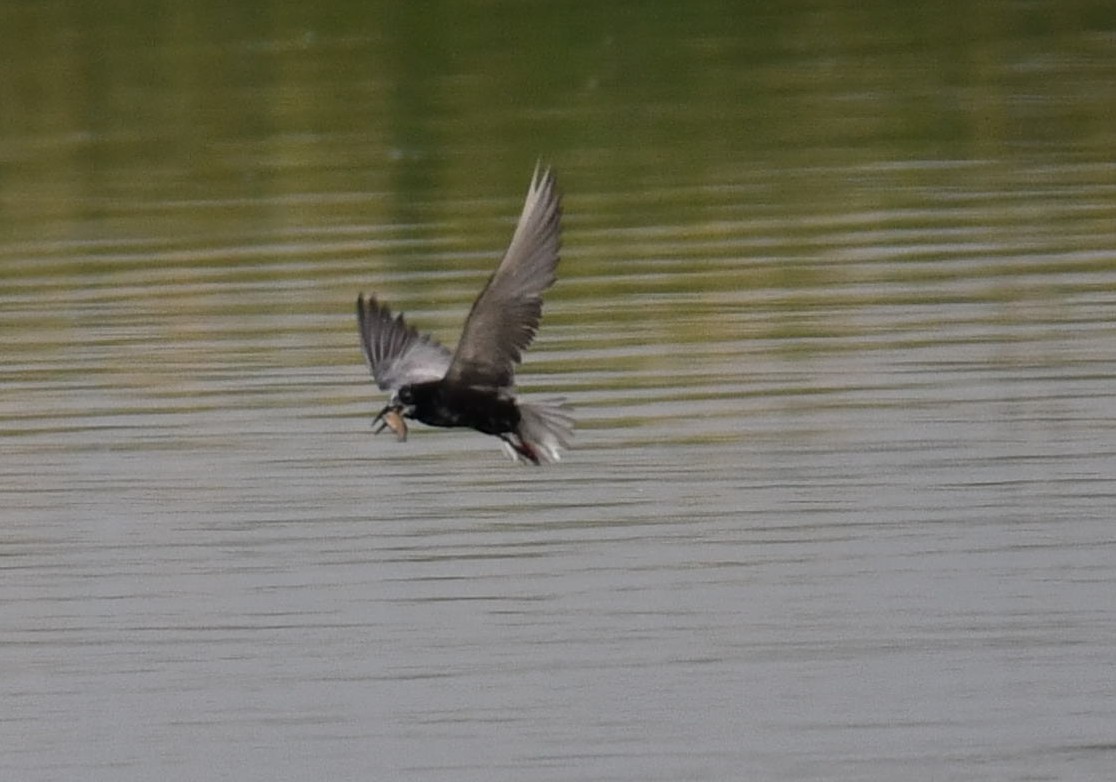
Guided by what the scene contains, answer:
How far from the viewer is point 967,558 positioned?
1208 centimetres

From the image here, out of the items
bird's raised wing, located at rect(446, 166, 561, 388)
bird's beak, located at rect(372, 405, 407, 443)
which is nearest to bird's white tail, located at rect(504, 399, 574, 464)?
bird's raised wing, located at rect(446, 166, 561, 388)

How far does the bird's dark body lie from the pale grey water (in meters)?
1.02

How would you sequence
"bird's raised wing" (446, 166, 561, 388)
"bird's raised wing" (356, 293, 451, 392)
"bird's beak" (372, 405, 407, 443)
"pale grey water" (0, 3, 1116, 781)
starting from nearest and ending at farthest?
"bird's raised wing" (446, 166, 561, 388), "bird's beak" (372, 405, 407, 443), "bird's raised wing" (356, 293, 451, 392), "pale grey water" (0, 3, 1116, 781)

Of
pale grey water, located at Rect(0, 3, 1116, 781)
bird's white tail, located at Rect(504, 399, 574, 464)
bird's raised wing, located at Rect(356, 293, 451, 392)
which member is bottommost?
pale grey water, located at Rect(0, 3, 1116, 781)

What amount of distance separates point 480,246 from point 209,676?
8235 mm

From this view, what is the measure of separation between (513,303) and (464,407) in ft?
1.07

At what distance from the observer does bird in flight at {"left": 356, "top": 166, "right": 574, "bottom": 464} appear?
9.65m

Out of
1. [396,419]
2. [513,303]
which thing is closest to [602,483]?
[396,419]

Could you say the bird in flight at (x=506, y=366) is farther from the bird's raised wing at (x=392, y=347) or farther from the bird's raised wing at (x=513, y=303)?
the bird's raised wing at (x=392, y=347)

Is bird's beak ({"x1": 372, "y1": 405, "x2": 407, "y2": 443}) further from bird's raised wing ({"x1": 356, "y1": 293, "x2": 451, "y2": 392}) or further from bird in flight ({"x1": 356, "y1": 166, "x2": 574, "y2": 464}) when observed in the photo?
bird's raised wing ({"x1": 356, "y1": 293, "x2": 451, "y2": 392})

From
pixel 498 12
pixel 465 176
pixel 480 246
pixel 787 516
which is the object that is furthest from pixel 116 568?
pixel 498 12

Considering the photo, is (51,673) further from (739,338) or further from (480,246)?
(480,246)

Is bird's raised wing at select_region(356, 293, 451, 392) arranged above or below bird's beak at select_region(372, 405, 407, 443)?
above

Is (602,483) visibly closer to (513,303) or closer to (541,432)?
Answer: (541,432)
